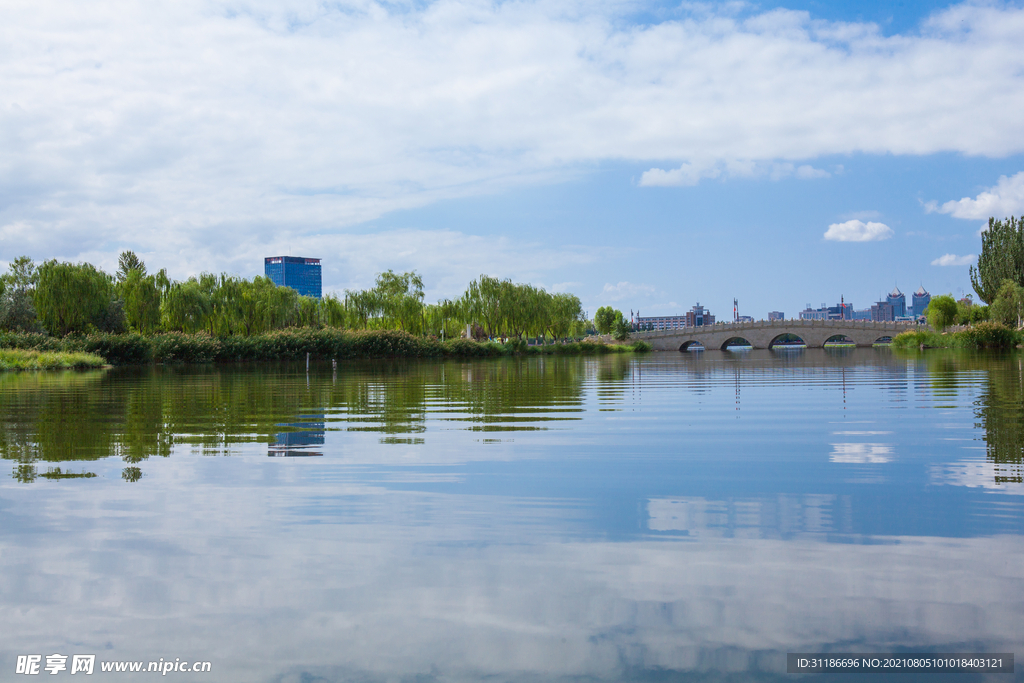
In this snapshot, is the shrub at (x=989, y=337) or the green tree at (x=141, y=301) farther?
the green tree at (x=141, y=301)

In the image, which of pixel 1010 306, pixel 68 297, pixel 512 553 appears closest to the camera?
pixel 512 553

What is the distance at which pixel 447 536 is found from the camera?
4434 mm

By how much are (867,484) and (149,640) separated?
16.3ft

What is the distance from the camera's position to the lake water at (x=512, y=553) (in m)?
Result: 3.02

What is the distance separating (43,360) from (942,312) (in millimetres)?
63284

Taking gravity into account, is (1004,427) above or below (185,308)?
below

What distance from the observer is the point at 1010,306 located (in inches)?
2114

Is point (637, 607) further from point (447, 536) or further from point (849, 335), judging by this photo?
point (849, 335)

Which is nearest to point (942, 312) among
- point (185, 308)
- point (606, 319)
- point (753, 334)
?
point (753, 334)

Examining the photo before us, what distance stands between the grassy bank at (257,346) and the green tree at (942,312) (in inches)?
1408

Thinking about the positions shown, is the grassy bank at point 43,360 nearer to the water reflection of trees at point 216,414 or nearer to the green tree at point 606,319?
the water reflection of trees at point 216,414

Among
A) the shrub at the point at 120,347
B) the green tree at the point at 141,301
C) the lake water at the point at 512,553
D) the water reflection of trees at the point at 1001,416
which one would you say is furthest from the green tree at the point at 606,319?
the lake water at the point at 512,553

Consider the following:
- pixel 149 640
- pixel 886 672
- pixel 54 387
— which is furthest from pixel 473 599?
pixel 54 387

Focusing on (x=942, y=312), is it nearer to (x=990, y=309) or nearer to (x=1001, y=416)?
(x=990, y=309)
